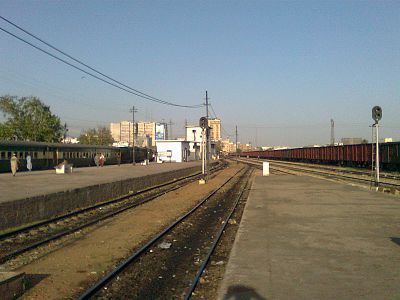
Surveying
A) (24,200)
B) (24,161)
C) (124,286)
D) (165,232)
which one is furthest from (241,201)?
(24,161)

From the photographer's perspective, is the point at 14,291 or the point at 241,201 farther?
the point at 241,201

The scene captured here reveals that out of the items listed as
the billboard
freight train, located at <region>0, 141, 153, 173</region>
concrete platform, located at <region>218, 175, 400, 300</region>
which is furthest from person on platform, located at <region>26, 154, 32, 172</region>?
the billboard

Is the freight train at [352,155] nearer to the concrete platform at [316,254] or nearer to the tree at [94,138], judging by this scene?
the concrete platform at [316,254]

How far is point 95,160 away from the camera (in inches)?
1773

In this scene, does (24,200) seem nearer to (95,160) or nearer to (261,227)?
(261,227)

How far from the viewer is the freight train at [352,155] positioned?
33.5 metres

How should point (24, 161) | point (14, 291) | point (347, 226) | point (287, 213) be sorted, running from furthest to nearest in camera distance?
1. point (24, 161)
2. point (287, 213)
3. point (347, 226)
4. point (14, 291)

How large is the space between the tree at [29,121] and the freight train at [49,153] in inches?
986

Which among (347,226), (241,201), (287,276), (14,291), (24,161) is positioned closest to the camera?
(14,291)

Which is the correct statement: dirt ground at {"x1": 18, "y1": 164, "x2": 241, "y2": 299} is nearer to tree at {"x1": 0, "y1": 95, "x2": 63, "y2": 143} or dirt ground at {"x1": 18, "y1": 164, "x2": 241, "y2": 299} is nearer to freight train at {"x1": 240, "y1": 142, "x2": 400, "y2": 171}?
freight train at {"x1": 240, "y1": 142, "x2": 400, "y2": 171}

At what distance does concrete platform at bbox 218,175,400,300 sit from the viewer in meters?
A: 5.41

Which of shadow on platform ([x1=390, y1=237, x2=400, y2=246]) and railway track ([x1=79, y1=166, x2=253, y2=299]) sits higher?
shadow on platform ([x1=390, y1=237, x2=400, y2=246])

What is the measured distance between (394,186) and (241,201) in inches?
343

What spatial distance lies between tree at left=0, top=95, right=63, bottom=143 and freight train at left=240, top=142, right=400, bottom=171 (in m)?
44.6
